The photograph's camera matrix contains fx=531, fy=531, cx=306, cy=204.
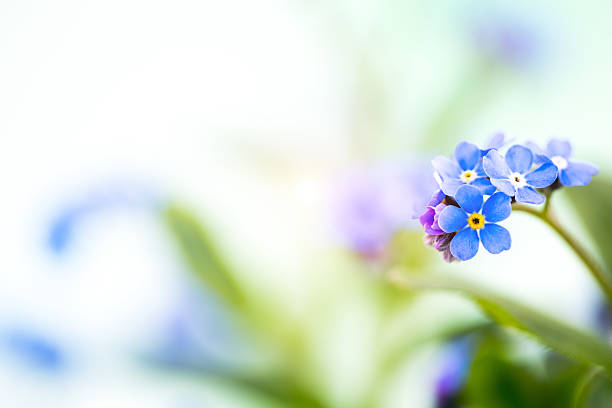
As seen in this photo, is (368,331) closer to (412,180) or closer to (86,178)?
(412,180)

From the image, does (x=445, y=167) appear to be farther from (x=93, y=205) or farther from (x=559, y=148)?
(x=93, y=205)

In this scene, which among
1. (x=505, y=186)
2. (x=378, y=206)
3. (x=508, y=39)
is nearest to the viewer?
(x=505, y=186)

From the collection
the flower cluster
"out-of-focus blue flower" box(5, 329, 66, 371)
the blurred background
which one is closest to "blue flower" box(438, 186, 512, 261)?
the flower cluster

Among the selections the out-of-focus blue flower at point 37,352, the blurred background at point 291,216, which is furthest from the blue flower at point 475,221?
the out-of-focus blue flower at point 37,352

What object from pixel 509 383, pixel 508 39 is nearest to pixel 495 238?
pixel 509 383

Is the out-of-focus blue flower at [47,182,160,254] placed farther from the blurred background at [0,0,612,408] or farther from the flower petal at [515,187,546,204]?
the flower petal at [515,187,546,204]

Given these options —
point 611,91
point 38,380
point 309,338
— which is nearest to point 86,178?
point 38,380
